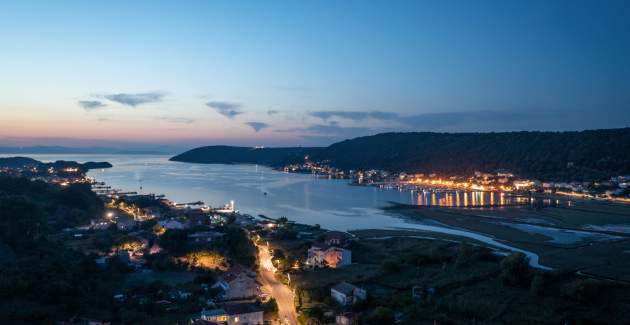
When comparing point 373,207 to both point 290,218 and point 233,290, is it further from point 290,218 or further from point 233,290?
point 233,290

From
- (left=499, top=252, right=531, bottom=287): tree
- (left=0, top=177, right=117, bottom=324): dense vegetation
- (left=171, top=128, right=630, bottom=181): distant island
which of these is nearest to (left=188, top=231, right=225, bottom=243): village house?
(left=0, top=177, right=117, bottom=324): dense vegetation

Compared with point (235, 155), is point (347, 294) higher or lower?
lower

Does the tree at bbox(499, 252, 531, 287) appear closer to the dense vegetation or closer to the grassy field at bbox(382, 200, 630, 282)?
the grassy field at bbox(382, 200, 630, 282)

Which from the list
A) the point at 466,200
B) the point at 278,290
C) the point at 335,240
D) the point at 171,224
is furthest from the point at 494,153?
the point at 278,290

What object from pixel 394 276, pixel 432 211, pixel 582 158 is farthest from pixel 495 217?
pixel 582 158

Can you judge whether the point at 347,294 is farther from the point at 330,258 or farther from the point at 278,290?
the point at 330,258

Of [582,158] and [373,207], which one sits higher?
[582,158]

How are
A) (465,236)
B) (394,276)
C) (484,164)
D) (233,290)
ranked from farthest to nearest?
(484,164), (465,236), (394,276), (233,290)
